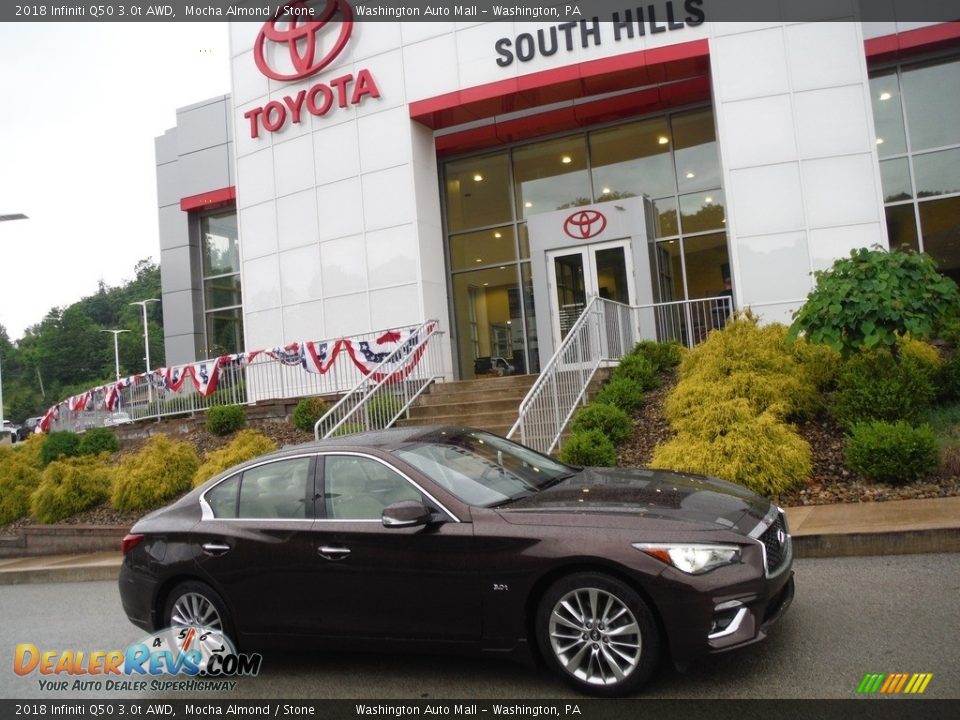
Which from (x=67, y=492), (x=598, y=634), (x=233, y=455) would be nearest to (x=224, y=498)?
(x=598, y=634)

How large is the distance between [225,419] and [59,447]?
13.1 ft

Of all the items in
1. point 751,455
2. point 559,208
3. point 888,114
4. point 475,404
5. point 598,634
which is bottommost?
point 598,634

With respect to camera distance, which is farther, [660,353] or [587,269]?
[587,269]

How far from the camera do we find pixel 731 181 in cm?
1462

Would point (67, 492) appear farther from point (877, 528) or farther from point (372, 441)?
point (877, 528)

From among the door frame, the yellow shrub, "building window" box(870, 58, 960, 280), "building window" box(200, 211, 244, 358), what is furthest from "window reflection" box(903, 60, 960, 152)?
"building window" box(200, 211, 244, 358)

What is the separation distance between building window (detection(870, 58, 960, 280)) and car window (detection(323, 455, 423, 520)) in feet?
48.0

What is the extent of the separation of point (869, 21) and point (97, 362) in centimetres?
11000

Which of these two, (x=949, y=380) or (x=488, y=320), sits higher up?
(x=488, y=320)

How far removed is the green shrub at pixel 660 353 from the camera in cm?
1255

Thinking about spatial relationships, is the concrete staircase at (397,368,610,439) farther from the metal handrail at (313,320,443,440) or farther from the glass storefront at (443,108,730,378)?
the glass storefront at (443,108,730,378)

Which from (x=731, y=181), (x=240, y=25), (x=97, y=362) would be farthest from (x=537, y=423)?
(x=97, y=362)

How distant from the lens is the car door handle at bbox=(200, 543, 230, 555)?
209 inches

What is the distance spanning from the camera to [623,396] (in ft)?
37.0
